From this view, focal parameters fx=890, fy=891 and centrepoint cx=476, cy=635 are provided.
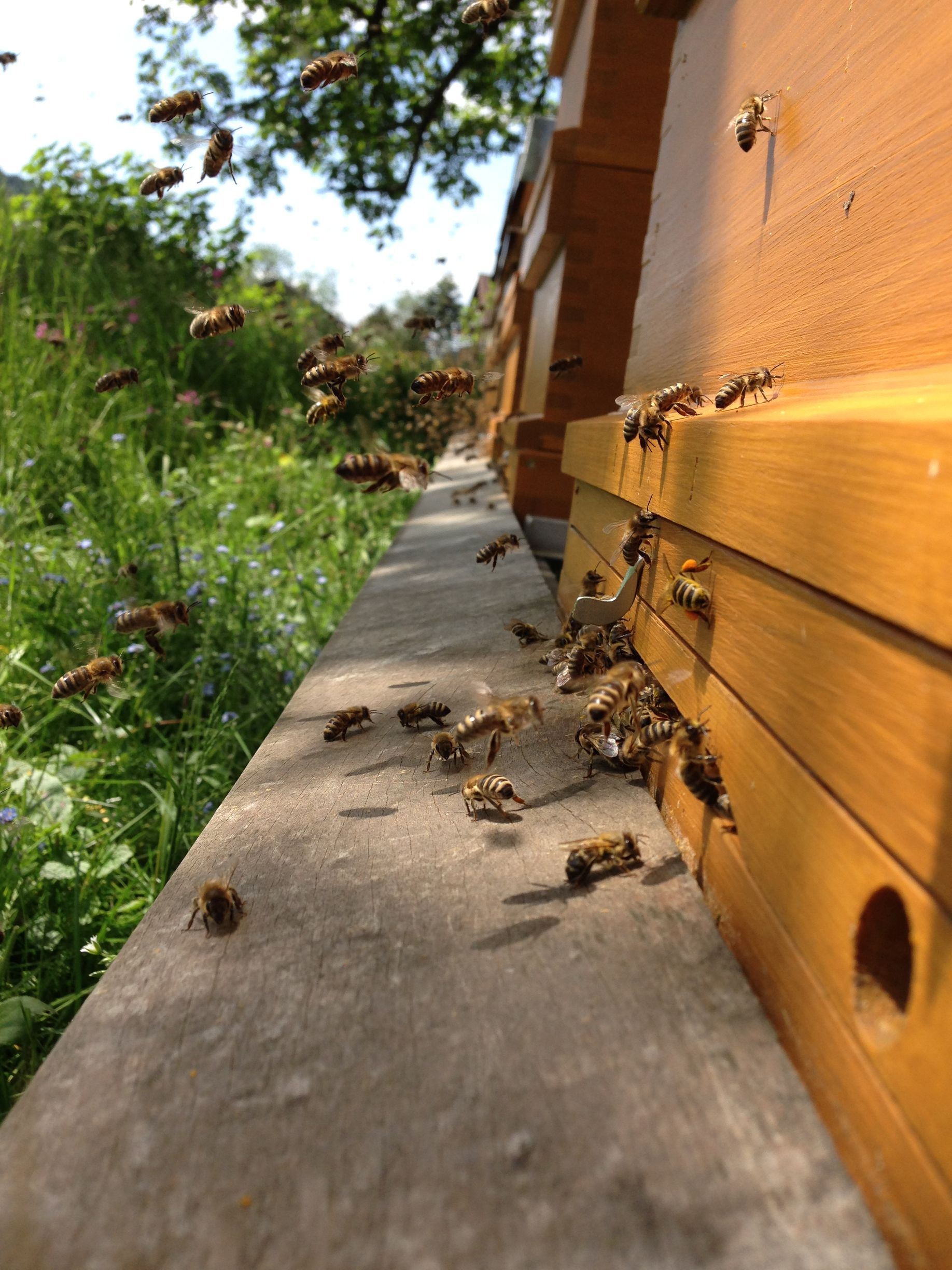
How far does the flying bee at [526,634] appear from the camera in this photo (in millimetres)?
2432

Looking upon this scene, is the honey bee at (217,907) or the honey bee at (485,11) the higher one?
the honey bee at (485,11)

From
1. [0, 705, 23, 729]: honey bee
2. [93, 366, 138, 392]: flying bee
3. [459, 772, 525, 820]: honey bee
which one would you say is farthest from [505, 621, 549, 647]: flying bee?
[93, 366, 138, 392]: flying bee

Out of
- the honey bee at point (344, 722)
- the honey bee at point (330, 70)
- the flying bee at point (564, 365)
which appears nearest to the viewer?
the honey bee at point (344, 722)

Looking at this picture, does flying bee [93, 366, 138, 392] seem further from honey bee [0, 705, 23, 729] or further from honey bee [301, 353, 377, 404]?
honey bee [0, 705, 23, 729]

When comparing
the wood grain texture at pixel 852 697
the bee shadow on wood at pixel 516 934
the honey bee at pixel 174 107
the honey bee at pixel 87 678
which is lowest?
the honey bee at pixel 87 678

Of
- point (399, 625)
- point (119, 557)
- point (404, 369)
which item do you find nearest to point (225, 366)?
point (404, 369)

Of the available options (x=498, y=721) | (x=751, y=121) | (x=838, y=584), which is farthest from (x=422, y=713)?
(x=751, y=121)

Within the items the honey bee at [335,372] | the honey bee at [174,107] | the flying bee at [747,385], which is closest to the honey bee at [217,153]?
the honey bee at [174,107]

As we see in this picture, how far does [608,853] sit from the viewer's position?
132cm

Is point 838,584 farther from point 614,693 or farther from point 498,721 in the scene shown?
point 498,721

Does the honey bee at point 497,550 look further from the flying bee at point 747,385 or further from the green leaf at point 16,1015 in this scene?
the green leaf at point 16,1015

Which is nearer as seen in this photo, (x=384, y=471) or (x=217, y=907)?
(x=217, y=907)

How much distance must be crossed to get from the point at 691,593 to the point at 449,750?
60 cm

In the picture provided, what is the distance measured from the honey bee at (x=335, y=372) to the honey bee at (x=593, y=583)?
1.25 meters
